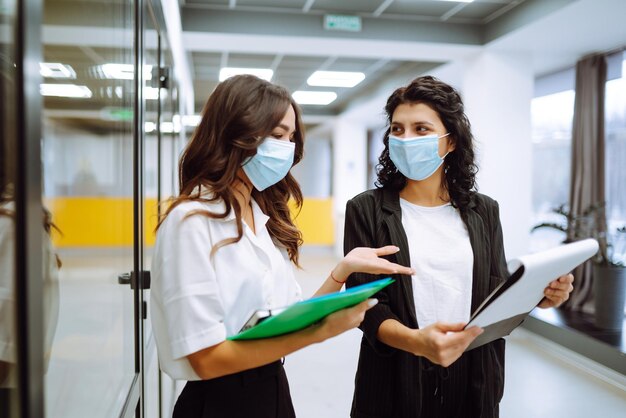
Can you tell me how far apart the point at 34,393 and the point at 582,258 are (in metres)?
1.17

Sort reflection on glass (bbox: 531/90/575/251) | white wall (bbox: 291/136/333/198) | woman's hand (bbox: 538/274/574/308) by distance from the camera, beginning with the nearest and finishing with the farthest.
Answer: woman's hand (bbox: 538/274/574/308), reflection on glass (bbox: 531/90/575/251), white wall (bbox: 291/136/333/198)

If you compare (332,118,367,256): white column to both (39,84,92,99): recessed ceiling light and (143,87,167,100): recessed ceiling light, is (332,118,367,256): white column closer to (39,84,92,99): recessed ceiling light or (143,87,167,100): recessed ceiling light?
(143,87,167,100): recessed ceiling light

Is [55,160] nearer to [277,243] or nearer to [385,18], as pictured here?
[277,243]

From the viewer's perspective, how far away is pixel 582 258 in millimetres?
1275

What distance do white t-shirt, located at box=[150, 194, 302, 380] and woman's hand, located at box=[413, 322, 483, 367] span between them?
357 mm

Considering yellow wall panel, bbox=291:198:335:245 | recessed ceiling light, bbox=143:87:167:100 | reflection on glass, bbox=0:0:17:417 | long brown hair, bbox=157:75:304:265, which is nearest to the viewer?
reflection on glass, bbox=0:0:17:417

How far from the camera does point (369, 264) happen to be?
1.32 m

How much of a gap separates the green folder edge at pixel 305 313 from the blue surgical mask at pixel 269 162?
40 centimetres

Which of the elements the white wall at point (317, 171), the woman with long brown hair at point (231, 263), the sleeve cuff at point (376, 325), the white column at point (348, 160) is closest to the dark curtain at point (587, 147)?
the sleeve cuff at point (376, 325)

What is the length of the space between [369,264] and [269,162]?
0.36 meters

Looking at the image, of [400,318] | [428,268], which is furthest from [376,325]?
[428,268]

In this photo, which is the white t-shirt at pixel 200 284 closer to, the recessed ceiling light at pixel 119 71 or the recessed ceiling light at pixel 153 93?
the recessed ceiling light at pixel 119 71

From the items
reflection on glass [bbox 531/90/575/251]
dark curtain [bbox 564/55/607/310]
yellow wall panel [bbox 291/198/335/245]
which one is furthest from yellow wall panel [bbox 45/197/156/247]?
yellow wall panel [bbox 291/198/335/245]

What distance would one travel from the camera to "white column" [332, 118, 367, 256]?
10828 millimetres
